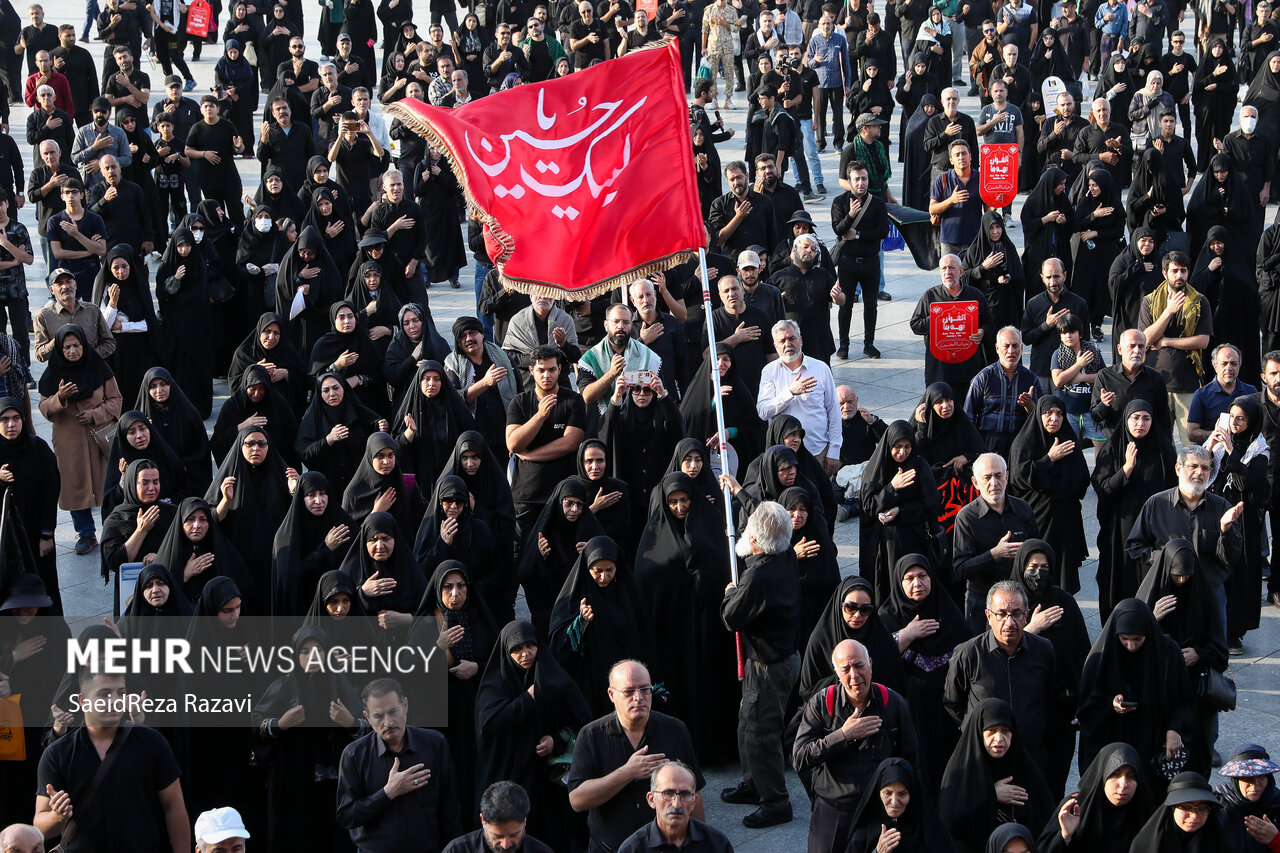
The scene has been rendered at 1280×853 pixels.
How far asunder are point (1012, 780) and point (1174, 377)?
5568 millimetres

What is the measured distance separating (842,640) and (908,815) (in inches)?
47.9

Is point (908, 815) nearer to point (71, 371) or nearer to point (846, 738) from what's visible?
point (846, 738)

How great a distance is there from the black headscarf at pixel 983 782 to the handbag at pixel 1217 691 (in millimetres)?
1272

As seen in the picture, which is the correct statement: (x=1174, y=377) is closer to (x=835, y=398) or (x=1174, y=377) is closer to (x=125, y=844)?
(x=835, y=398)

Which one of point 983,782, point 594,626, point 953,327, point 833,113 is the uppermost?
point 833,113

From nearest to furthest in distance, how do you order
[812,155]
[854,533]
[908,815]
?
[908,815] < [854,533] < [812,155]

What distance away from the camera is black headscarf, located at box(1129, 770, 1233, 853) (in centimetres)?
687

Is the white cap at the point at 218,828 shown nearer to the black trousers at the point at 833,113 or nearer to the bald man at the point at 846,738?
the bald man at the point at 846,738

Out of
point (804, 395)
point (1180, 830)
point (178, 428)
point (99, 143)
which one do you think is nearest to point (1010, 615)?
point (1180, 830)

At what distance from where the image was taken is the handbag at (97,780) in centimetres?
722

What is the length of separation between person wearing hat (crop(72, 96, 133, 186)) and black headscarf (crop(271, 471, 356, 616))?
750 cm

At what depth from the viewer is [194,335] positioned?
13500 millimetres

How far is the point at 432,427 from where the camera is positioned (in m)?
10.7

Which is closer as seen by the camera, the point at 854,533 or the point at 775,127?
the point at 854,533
